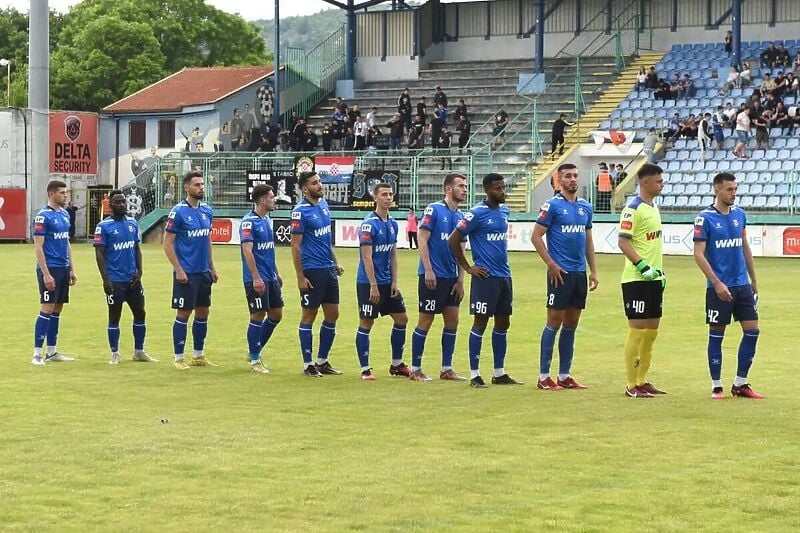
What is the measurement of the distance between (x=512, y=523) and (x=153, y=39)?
277 feet

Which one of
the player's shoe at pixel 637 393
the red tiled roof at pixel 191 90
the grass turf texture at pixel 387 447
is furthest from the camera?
the red tiled roof at pixel 191 90

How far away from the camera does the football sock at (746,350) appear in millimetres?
12555

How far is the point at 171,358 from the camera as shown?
54.3ft

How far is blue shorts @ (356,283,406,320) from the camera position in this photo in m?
14.5

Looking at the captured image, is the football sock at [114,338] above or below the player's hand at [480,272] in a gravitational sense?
below

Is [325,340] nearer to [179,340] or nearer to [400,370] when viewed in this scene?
[400,370]

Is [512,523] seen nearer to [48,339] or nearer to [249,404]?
[249,404]

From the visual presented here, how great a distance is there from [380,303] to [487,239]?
1537 mm

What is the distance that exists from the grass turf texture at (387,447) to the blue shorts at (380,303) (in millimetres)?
733

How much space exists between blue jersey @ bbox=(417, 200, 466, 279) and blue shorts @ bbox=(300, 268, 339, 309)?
1071mm

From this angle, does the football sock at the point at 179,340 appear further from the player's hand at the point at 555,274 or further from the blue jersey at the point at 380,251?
the player's hand at the point at 555,274

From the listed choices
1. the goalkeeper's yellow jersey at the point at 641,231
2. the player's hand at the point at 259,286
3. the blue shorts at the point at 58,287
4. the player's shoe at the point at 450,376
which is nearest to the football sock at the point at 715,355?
the goalkeeper's yellow jersey at the point at 641,231

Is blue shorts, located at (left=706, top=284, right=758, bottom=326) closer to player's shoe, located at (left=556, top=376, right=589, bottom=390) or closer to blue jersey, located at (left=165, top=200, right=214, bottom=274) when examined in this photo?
player's shoe, located at (left=556, top=376, right=589, bottom=390)

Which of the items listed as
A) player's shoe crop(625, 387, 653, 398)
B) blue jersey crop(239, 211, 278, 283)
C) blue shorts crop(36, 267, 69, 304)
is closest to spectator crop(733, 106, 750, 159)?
blue jersey crop(239, 211, 278, 283)
